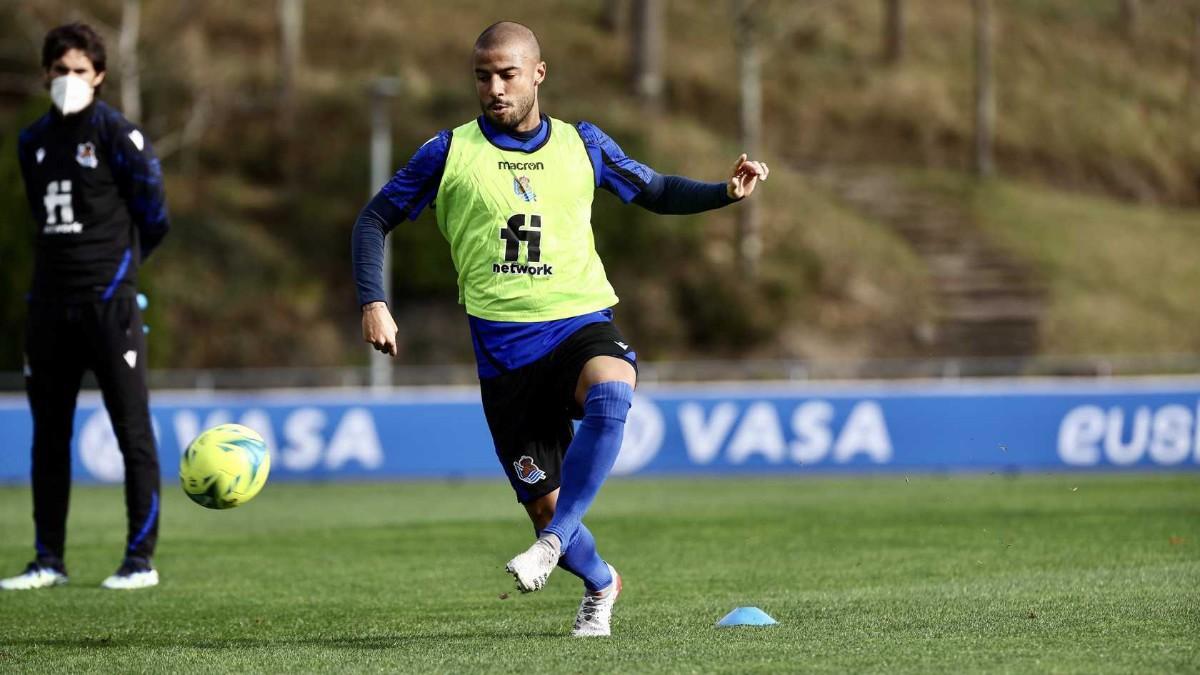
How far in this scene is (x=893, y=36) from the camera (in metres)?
51.9

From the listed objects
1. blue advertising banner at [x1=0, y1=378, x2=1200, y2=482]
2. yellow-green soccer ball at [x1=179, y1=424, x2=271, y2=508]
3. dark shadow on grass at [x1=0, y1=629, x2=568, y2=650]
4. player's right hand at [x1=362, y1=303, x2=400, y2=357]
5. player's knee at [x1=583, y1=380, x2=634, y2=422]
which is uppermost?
player's right hand at [x1=362, y1=303, x2=400, y2=357]

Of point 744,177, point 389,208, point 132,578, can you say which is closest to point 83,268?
point 132,578

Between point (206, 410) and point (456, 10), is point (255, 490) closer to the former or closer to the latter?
point (206, 410)

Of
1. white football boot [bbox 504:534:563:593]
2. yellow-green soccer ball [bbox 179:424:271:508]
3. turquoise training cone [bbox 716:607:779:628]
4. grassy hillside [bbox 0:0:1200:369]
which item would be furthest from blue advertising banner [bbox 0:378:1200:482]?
white football boot [bbox 504:534:563:593]

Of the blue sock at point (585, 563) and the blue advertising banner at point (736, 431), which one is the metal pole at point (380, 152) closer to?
the blue advertising banner at point (736, 431)

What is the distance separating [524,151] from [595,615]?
1.68 meters

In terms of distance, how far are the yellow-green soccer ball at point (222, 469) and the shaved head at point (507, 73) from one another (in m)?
1.65

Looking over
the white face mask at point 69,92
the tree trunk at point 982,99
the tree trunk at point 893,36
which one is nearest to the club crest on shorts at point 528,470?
the white face mask at point 69,92

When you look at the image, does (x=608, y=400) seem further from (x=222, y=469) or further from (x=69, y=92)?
(x=69, y=92)

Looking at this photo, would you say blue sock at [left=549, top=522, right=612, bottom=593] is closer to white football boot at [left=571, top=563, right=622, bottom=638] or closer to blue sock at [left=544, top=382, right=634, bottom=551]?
white football boot at [left=571, top=563, right=622, bottom=638]

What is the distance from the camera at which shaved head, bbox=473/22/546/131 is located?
20.6ft

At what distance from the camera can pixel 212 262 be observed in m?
35.5

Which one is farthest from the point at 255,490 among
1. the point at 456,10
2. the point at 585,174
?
the point at 456,10

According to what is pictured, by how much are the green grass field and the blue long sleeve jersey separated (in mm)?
1041
